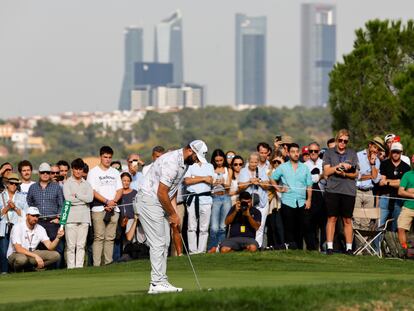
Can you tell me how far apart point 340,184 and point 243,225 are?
5.89 feet

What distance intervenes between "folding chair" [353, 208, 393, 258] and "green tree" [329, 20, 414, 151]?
64.4 ft

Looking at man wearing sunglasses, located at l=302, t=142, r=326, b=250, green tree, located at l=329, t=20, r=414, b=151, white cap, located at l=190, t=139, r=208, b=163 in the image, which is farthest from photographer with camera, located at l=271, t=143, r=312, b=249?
green tree, located at l=329, t=20, r=414, b=151

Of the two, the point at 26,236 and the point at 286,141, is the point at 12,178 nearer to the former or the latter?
the point at 26,236

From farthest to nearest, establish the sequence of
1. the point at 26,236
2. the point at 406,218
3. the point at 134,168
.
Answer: the point at 134,168 < the point at 406,218 < the point at 26,236

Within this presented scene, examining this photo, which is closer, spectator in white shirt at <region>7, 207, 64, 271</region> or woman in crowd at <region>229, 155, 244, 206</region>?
spectator in white shirt at <region>7, 207, 64, 271</region>

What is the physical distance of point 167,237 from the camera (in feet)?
53.0

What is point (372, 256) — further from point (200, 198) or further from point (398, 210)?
point (200, 198)

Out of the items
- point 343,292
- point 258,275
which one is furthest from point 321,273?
point 343,292

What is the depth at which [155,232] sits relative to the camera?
629 inches

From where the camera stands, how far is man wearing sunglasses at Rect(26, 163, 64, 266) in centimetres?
2247

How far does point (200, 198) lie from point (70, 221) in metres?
2.37

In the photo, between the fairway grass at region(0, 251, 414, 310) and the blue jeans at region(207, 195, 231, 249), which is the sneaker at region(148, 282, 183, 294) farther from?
the blue jeans at region(207, 195, 231, 249)

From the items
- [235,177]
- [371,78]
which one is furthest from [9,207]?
[371,78]

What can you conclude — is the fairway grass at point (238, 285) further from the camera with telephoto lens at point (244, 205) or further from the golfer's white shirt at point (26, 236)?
the golfer's white shirt at point (26, 236)
